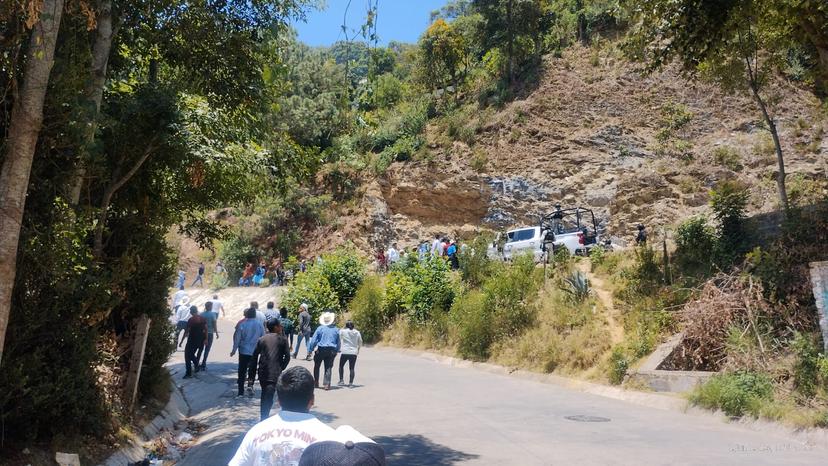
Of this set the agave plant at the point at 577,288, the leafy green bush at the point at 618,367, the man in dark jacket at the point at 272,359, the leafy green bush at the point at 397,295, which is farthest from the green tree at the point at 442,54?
the man in dark jacket at the point at 272,359

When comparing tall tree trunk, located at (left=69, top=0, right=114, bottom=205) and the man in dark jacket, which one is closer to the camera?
tall tree trunk, located at (left=69, top=0, right=114, bottom=205)

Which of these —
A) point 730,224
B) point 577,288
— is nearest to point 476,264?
point 577,288

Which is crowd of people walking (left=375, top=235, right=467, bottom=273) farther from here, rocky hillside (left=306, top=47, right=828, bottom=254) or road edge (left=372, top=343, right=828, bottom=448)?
road edge (left=372, top=343, right=828, bottom=448)

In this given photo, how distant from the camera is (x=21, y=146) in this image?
19.2 feet

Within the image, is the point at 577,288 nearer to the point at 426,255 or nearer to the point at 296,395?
the point at 426,255

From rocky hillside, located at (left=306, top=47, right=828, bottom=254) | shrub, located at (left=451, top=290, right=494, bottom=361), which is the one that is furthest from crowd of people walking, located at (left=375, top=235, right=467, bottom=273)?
shrub, located at (left=451, top=290, right=494, bottom=361)

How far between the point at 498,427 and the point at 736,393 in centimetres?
440

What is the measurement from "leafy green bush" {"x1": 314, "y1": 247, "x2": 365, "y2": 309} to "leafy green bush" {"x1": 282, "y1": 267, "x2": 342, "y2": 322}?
268 mm

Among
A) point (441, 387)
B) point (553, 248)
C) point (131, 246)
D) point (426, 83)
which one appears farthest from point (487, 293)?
point (426, 83)

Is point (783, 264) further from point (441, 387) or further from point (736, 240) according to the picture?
point (441, 387)

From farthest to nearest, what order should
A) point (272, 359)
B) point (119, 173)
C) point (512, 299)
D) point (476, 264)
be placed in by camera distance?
1. point (476, 264)
2. point (512, 299)
3. point (119, 173)
4. point (272, 359)

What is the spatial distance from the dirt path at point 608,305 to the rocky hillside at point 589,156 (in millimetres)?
11343

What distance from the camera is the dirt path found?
57.3 feet

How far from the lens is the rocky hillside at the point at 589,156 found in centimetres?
3306
